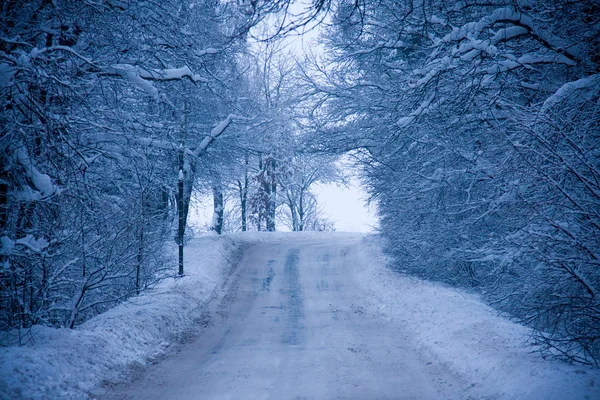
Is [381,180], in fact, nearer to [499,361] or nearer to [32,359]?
[499,361]

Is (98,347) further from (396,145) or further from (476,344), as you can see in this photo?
(396,145)

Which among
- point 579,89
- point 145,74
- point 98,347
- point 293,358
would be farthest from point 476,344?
point 145,74

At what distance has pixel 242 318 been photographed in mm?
11609

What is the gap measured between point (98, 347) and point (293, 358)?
346 centimetres

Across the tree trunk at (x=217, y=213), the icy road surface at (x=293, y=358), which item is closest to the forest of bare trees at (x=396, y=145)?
the icy road surface at (x=293, y=358)

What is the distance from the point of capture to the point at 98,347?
7.10 meters

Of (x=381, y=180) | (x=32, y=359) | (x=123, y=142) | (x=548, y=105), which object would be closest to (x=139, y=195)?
(x=123, y=142)

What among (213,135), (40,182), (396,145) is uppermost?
(213,135)

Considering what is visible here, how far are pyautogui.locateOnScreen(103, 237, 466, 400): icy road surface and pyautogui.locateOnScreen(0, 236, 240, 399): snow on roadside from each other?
0.44 m

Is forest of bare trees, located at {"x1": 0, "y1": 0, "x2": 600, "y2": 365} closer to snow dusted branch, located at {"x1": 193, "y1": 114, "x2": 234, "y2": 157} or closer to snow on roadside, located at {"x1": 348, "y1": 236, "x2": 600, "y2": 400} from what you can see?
snow on roadside, located at {"x1": 348, "y1": 236, "x2": 600, "y2": 400}

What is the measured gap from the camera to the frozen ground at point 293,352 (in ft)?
19.6

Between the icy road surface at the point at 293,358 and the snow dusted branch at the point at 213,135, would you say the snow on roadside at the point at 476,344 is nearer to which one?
the icy road surface at the point at 293,358

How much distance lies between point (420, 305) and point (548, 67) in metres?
6.22

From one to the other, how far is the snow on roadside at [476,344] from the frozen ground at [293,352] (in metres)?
0.02
